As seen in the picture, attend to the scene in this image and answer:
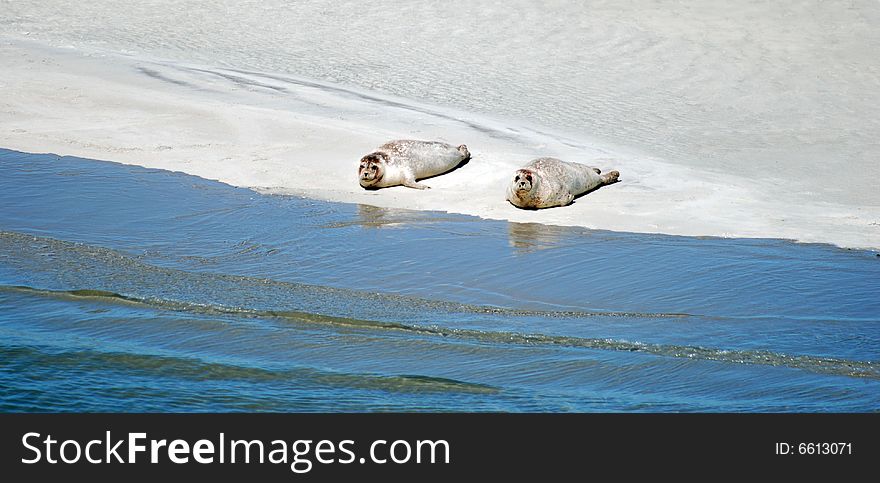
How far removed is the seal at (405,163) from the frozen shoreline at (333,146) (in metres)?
0.11

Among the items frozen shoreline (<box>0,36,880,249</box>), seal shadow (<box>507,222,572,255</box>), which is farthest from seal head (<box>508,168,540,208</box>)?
seal shadow (<box>507,222,572,255</box>)

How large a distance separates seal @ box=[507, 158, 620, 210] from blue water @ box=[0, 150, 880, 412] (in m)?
0.43

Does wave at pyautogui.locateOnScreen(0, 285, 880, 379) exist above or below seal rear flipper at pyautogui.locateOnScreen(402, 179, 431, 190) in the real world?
below

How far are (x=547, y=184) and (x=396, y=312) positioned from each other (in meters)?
3.09

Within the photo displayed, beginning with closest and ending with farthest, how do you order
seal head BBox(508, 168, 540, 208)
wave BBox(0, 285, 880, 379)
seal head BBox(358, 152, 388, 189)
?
wave BBox(0, 285, 880, 379), seal head BBox(508, 168, 540, 208), seal head BBox(358, 152, 388, 189)

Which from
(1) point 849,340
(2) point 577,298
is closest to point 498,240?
(2) point 577,298

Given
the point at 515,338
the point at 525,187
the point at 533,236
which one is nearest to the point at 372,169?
the point at 525,187

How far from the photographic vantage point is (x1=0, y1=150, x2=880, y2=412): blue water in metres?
5.33

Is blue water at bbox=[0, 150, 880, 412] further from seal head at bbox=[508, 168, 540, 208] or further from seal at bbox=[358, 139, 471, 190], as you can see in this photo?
seal at bbox=[358, 139, 471, 190]

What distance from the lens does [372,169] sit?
9.88 metres

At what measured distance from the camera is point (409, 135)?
451 inches

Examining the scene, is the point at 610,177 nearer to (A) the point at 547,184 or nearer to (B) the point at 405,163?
(A) the point at 547,184

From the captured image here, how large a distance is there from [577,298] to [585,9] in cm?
1266
